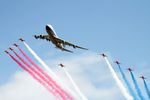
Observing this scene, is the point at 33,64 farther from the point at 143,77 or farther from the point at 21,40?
the point at 143,77

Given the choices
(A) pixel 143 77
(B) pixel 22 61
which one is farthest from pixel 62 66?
(A) pixel 143 77

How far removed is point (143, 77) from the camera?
11400 cm

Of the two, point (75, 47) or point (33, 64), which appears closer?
point (33, 64)

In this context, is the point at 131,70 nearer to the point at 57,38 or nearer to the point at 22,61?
the point at 57,38

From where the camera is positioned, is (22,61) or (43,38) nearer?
(22,61)

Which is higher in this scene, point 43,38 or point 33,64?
point 43,38

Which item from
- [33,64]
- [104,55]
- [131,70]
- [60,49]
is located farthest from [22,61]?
[131,70]

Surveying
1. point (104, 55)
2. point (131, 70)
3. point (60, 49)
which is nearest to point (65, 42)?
point (60, 49)

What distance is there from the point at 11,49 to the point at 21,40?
203 inches

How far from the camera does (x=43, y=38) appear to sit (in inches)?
→ 4569

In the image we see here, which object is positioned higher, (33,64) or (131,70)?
(131,70)

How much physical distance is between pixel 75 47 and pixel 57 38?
273 inches

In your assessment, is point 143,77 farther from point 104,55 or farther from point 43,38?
point 43,38

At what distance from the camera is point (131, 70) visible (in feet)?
368
